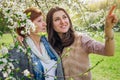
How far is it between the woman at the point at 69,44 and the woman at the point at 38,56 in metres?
0.08

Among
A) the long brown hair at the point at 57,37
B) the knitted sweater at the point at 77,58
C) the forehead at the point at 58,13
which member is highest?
the forehead at the point at 58,13

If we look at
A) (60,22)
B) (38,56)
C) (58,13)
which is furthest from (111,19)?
(38,56)

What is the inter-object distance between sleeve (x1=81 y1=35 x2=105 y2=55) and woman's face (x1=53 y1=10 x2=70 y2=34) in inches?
7.3

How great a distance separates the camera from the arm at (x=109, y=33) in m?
2.87

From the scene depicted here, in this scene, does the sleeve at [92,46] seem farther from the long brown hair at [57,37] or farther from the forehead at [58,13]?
the forehead at [58,13]

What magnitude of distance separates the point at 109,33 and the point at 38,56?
0.68 m

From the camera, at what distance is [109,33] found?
9.84 ft

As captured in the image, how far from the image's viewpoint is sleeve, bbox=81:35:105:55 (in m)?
3.18

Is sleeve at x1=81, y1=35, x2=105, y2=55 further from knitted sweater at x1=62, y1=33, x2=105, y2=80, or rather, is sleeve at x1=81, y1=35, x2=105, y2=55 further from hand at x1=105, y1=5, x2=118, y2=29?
hand at x1=105, y1=5, x2=118, y2=29

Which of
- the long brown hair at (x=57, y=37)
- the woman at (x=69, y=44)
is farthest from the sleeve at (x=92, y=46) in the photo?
the long brown hair at (x=57, y=37)

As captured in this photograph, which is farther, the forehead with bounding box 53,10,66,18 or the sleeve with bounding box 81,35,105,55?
the forehead with bounding box 53,10,66,18

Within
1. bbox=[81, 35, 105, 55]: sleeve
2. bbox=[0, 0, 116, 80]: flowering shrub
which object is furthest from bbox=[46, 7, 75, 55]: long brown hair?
bbox=[0, 0, 116, 80]: flowering shrub

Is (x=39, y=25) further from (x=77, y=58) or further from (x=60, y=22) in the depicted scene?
(x=77, y=58)

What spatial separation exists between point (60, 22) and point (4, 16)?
965 mm
